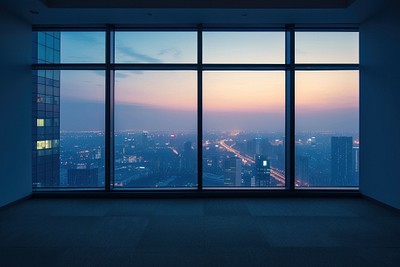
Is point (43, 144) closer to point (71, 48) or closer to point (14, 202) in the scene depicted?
point (14, 202)

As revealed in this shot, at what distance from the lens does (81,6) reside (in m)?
4.91

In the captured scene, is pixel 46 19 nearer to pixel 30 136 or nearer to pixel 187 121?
pixel 30 136

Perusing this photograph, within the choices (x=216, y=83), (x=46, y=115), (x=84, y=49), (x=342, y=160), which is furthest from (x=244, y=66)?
(x=46, y=115)

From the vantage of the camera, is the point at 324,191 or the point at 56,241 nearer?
the point at 56,241

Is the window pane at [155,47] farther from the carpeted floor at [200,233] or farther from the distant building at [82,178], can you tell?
the carpeted floor at [200,233]

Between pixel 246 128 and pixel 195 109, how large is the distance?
3.98 ft

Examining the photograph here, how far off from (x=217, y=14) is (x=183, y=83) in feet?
5.10

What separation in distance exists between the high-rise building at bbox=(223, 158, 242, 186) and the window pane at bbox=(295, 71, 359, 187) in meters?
1.27

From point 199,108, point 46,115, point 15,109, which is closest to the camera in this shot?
point 15,109

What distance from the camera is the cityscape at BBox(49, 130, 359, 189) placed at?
5.82 metres

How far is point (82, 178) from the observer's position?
5.89 m

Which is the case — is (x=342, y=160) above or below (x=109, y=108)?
below

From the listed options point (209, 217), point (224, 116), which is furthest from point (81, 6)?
point (209, 217)

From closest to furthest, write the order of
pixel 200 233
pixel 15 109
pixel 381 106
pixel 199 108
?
1. pixel 200 233
2. pixel 381 106
3. pixel 15 109
4. pixel 199 108
